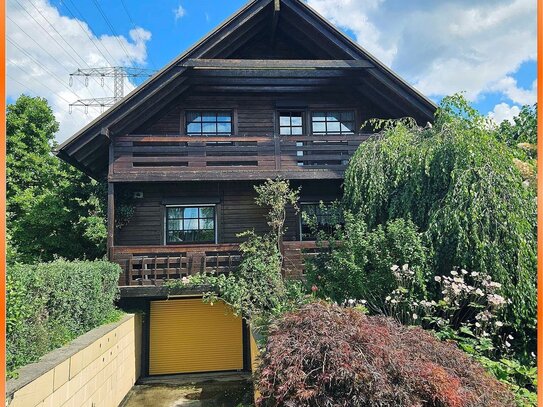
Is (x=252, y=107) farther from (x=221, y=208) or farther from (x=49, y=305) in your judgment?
(x=49, y=305)

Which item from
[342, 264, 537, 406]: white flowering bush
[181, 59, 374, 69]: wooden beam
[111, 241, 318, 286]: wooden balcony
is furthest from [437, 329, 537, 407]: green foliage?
[181, 59, 374, 69]: wooden beam

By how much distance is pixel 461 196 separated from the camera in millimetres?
6496

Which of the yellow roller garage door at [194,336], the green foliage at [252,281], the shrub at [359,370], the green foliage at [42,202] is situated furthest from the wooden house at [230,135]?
the shrub at [359,370]

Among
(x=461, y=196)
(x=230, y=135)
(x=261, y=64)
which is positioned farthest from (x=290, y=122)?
(x=461, y=196)

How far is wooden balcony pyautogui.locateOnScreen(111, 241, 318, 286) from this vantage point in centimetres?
971

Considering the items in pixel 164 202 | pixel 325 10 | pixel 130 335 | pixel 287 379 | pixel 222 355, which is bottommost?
pixel 222 355

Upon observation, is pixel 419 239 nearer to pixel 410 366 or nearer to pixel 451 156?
pixel 451 156

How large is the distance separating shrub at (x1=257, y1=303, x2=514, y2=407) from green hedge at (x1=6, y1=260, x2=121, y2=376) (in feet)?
9.96

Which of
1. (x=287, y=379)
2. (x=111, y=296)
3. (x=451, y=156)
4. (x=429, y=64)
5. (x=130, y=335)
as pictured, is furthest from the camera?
(x=130, y=335)

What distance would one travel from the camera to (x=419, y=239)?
6.36 meters

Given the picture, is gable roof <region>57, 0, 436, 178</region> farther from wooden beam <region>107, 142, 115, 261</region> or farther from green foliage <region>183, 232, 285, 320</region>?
green foliage <region>183, 232, 285, 320</region>

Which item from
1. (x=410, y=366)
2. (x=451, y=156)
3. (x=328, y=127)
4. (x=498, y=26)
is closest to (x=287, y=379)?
(x=410, y=366)

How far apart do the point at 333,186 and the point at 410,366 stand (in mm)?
8916

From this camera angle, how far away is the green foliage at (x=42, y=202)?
45.5ft
